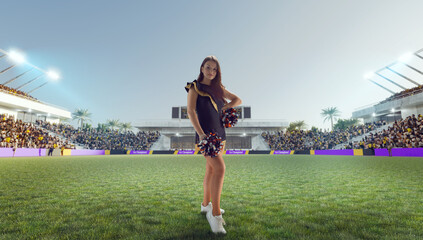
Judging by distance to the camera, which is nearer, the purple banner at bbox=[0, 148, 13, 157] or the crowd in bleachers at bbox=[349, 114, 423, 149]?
the crowd in bleachers at bbox=[349, 114, 423, 149]

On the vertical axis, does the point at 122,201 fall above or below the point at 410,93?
below

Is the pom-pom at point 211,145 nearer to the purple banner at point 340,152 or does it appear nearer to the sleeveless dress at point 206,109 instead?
the sleeveless dress at point 206,109

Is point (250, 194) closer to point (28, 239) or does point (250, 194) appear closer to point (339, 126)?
point (28, 239)

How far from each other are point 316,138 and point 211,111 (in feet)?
139

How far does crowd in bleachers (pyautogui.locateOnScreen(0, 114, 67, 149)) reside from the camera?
24578 millimetres

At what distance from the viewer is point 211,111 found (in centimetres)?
268

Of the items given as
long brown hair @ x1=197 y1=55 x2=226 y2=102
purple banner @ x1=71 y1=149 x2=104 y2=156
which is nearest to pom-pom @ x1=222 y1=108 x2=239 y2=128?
long brown hair @ x1=197 y1=55 x2=226 y2=102

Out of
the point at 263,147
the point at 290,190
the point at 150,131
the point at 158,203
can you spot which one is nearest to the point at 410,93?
the point at 263,147

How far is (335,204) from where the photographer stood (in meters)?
3.59

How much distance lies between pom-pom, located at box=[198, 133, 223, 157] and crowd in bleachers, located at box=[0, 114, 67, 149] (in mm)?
27974

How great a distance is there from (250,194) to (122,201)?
2351 mm

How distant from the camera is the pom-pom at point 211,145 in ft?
8.26

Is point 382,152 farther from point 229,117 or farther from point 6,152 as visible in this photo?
point 6,152

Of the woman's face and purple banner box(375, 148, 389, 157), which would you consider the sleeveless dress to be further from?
purple banner box(375, 148, 389, 157)
